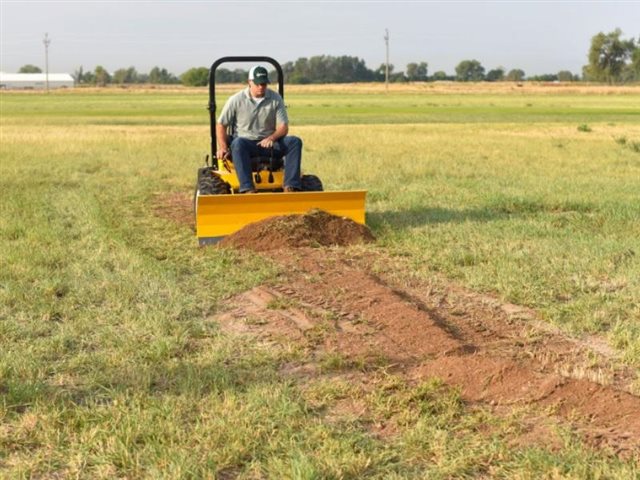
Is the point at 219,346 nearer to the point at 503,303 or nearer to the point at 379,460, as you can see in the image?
the point at 379,460

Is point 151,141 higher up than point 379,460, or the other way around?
point 151,141

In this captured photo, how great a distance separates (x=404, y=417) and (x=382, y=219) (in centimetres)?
557

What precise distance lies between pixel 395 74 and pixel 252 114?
13966 cm

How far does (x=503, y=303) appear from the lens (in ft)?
18.3

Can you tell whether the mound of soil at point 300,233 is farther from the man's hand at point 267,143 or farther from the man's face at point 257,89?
the man's face at point 257,89

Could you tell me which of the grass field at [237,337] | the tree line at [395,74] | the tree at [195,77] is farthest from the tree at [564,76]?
the grass field at [237,337]

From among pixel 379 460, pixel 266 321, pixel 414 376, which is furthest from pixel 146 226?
pixel 379 460

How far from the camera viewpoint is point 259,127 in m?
8.31

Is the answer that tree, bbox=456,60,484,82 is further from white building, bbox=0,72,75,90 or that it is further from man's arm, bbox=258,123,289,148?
man's arm, bbox=258,123,289,148

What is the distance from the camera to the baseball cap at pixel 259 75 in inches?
319

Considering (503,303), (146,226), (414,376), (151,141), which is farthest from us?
(151,141)

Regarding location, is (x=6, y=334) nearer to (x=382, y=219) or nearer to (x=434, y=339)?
(x=434, y=339)

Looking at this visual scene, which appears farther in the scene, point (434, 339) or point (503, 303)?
point (503, 303)

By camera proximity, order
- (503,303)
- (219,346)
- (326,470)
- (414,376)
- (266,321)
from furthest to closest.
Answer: (503,303), (266,321), (219,346), (414,376), (326,470)
